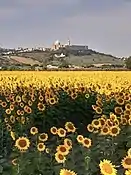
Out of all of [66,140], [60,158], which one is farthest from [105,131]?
[60,158]

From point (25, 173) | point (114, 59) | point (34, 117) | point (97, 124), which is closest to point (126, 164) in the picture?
point (25, 173)

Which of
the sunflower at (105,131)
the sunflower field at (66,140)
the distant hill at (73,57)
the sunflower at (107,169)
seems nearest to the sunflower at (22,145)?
the sunflower field at (66,140)

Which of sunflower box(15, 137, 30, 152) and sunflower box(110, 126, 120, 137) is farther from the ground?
sunflower box(110, 126, 120, 137)

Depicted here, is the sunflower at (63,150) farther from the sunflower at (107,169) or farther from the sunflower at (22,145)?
the sunflower at (107,169)

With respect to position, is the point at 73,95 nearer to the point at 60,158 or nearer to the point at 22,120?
the point at 22,120

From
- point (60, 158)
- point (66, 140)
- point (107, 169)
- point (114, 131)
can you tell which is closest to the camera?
point (107, 169)

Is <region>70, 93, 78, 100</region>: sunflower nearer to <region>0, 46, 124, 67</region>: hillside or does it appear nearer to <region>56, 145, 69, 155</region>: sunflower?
<region>56, 145, 69, 155</region>: sunflower

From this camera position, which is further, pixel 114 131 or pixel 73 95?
pixel 73 95

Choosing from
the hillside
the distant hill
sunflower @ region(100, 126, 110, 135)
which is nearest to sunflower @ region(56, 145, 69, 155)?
sunflower @ region(100, 126, 110, 135)

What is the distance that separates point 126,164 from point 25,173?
3.75 feet

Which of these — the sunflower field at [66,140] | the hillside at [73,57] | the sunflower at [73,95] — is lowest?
the sunflower field at [66,140]

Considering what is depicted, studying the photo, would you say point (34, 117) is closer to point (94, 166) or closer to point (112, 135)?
point (112, 135)

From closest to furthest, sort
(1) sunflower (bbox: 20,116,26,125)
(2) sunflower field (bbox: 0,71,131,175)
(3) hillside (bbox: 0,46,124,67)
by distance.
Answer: (2) sunflower field (bbox: 0,71,131,175) < (1) sunflower (bbox: 20,116,26,125) < (3) hillside (bbox: 0,46,124,67)

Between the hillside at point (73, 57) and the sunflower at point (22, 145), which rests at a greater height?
the hillside at point (73, 57)
